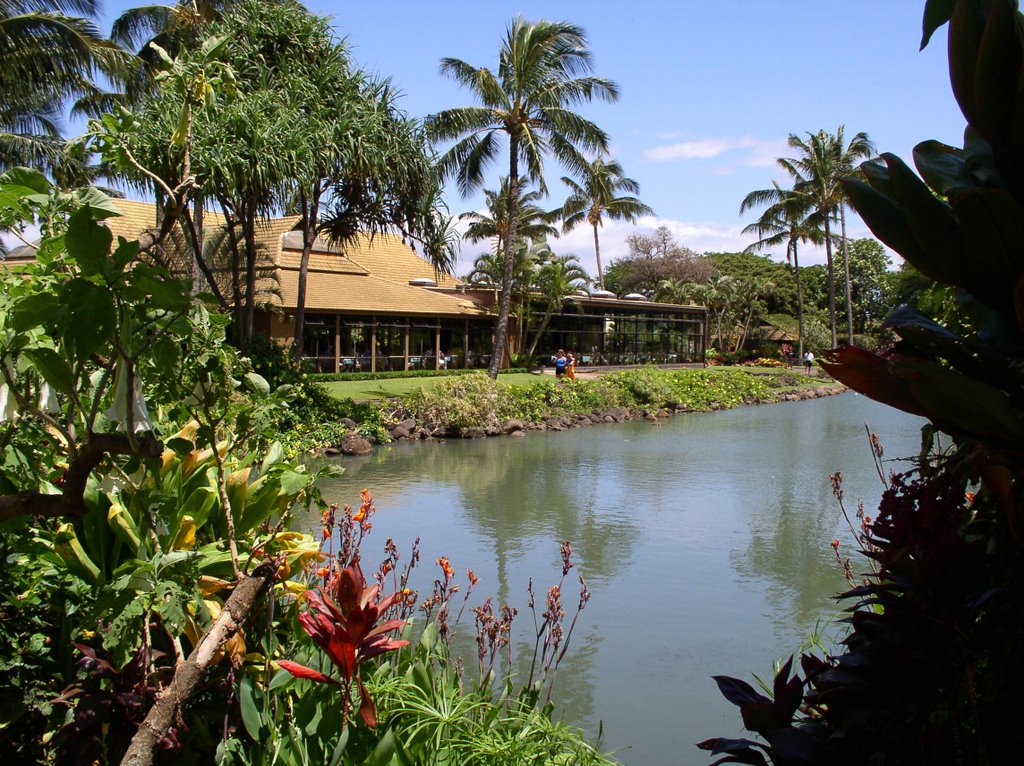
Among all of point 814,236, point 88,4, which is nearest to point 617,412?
point 88,4

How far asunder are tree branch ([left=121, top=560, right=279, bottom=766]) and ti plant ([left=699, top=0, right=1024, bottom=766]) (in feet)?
4.26

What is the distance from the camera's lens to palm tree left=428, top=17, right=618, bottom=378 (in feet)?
82.9

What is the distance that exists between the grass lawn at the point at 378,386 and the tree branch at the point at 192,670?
1832cm

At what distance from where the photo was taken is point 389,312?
31469 mm

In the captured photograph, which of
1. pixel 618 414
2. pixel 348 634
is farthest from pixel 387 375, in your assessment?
pixel 348 634

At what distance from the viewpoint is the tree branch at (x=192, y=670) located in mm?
2197

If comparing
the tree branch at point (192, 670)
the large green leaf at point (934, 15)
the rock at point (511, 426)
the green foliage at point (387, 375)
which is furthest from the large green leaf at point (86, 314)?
the green foliage at point (387, 375)

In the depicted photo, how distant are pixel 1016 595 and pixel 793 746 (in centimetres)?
64

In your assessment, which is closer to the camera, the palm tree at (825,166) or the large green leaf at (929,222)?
the large green leaf at (929,222)

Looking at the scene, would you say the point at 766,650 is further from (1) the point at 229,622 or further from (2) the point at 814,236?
(2) the point at 814,236

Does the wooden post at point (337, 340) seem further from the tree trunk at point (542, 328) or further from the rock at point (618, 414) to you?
the rock at point (618, 414)

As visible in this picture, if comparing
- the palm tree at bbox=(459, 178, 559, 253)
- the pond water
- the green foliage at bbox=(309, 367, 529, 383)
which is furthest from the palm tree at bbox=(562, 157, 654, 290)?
the pond water

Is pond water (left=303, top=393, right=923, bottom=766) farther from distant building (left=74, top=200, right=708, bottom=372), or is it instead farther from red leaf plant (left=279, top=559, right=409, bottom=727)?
distant building (left=74, top=200, right=708, bottom=372)

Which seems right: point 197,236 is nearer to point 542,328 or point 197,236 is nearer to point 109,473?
point 109,473
